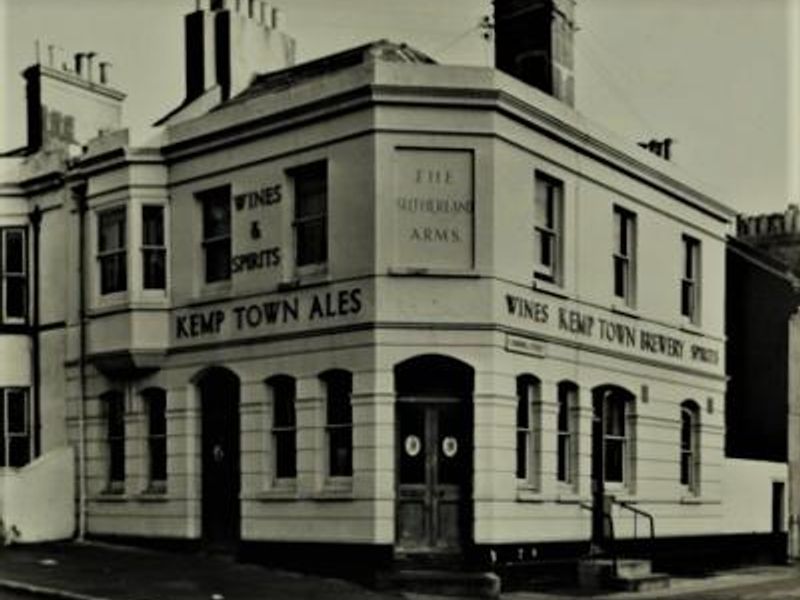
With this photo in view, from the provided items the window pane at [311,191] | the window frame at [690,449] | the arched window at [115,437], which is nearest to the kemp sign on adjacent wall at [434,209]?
the window pane at [311,191]

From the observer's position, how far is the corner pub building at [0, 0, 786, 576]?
1670cm

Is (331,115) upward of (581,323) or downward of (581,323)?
upward

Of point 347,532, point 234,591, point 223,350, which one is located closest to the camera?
point 234,591

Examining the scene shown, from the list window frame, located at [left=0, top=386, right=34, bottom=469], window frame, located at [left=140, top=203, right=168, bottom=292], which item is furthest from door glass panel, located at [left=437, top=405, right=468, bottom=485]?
window frame, located at [left=0, top=386, right=34, bottom=469]

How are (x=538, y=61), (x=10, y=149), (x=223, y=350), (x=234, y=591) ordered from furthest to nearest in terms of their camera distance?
(x=10, y=149) < (x=538, y=61) < (x=223, y=350) < (x=234, y=591)

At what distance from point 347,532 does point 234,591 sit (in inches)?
83.7

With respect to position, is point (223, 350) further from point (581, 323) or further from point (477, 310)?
point (581, 323)

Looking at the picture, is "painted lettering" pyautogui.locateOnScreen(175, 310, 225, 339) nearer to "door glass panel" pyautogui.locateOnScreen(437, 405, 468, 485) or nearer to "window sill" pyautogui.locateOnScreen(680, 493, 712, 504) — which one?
"door glass panel" pyautogui.locateOnScreen(437, 405, 468, 485)

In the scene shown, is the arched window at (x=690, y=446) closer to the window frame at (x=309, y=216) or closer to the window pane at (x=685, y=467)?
the window pane at (x=685, y=467)

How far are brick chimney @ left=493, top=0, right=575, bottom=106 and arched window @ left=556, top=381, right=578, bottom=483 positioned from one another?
479 centimetres

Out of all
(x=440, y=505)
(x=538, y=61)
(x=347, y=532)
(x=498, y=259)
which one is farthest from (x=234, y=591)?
(x=538, y=61)

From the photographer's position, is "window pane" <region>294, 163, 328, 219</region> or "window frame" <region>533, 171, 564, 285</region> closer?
"window pane" <region>294, 163, 328, 219</region>

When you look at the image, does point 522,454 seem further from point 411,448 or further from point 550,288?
point 550,288

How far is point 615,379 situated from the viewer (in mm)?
19938
